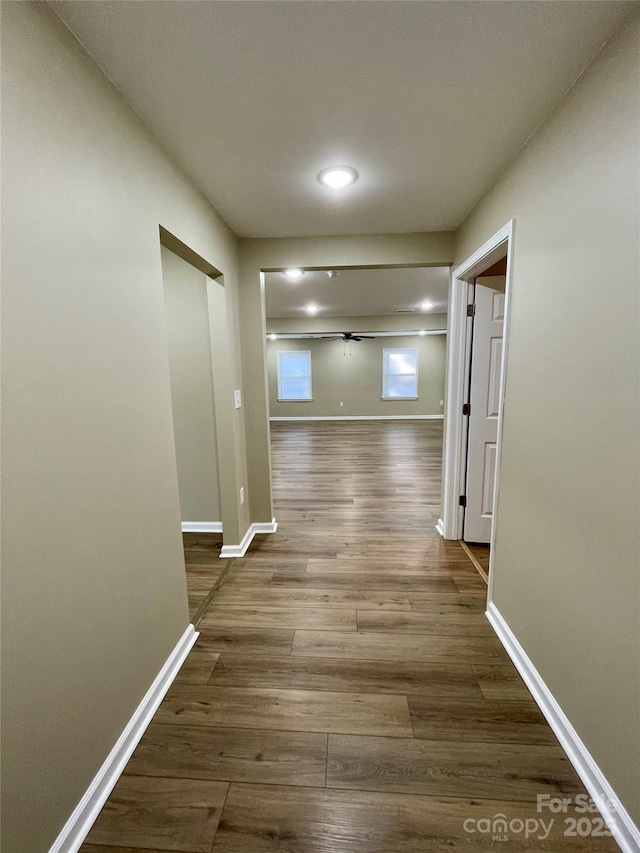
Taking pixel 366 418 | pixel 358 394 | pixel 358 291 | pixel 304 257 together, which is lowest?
pixel 366 418

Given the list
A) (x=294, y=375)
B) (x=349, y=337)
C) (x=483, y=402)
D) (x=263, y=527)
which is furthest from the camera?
(x=294, y=375)

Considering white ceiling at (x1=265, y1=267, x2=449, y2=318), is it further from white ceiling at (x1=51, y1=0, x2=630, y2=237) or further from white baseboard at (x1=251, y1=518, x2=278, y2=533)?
white baseboard at (x1=251, y1=518, x2=278, y2=533)

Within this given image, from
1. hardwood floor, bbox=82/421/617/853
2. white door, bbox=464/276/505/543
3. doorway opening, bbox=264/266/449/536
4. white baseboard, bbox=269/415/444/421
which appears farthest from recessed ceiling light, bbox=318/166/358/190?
white baseboard, bbox=269/415/444/421

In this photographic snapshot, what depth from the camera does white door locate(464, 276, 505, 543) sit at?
249cm

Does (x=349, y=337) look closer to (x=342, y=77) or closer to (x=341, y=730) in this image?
(x=342, y=77)

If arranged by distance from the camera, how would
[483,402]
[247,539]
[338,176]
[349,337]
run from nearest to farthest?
[338,176] → [483,402] → [247,539] → [349,337]

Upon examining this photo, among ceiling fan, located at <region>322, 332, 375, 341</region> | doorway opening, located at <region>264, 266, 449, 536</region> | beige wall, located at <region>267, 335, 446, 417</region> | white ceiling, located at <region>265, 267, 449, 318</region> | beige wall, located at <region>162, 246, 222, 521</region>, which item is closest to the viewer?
beige wall, located at <region>162, 246, 222, 521</region>

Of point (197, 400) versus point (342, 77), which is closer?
point (342, 77)

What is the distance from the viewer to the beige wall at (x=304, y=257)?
2.61m

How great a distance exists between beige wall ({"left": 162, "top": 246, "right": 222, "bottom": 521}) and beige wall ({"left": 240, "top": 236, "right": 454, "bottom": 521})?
0.33 meters

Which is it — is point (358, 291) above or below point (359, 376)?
above

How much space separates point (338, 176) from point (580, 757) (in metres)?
2.70

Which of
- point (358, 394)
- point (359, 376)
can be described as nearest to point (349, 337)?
point (359, 376)

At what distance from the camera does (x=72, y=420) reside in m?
1.02
